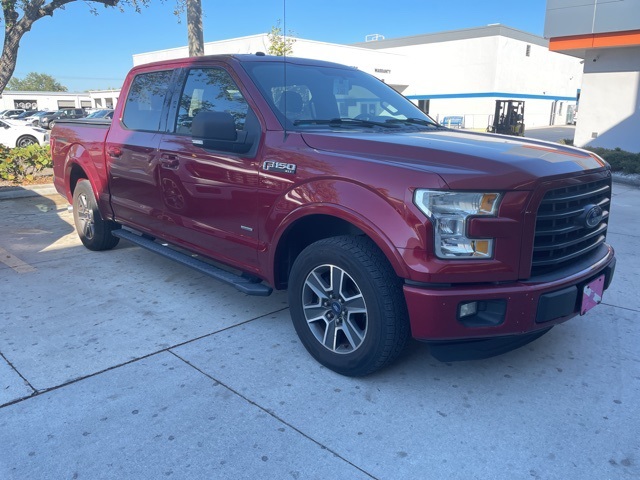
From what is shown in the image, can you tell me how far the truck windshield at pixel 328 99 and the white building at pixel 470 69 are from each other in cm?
3565

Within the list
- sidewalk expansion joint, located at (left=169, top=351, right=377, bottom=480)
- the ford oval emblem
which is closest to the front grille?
the ford oval emblem

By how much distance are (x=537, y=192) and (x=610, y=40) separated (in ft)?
50.4

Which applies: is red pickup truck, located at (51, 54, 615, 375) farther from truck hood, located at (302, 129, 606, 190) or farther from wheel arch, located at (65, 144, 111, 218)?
wheel arch, located at (65, 144, 111, 218)

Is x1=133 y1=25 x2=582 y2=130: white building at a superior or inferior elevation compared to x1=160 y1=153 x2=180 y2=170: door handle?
superior

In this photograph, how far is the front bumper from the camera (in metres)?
2.60

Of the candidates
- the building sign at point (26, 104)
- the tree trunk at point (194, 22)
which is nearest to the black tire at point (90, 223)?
the tree trunk at point (194, 22)

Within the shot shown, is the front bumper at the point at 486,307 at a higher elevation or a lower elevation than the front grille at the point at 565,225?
lower

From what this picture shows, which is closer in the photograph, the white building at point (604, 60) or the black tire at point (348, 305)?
the black tire at point (348, 305)

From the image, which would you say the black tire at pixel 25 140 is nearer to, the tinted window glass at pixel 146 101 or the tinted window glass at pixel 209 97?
the tinted window glass at pixel 146 101

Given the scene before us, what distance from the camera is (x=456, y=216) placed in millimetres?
2570

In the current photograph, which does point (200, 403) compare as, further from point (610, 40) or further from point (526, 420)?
point (610, 40)

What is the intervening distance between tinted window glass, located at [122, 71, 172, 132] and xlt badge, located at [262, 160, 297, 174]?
1576mm

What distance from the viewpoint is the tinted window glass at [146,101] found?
4504mm

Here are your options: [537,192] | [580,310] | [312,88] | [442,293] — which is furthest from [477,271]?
[312,88]
